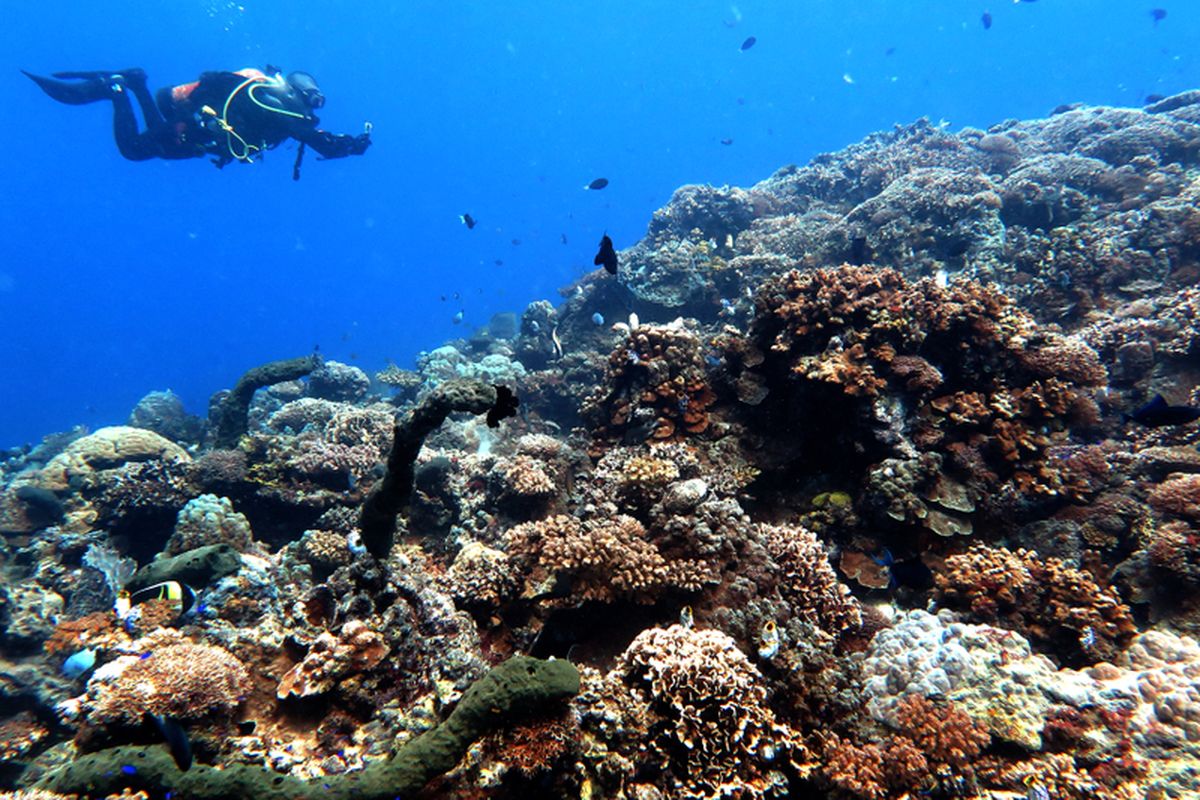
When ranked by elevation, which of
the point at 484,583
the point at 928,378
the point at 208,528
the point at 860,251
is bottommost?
the point at 484,583

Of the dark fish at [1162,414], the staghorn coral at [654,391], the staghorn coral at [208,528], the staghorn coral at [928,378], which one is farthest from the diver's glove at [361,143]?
the dark fish at [1162,414]

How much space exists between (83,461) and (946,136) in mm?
29485

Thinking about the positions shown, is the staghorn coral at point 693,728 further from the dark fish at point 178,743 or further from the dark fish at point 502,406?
the dark fish at point 178,743

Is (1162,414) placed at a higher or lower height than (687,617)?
higher

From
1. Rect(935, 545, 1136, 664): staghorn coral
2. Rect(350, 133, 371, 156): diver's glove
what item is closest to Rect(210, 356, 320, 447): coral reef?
Rect(350, 133, 371, 156): diver's glove

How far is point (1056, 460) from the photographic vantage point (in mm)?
6355

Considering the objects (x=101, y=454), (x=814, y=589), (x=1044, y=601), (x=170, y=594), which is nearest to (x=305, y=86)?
(x=101, y=454)

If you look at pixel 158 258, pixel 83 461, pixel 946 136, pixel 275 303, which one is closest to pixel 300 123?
→ pixel 83 461

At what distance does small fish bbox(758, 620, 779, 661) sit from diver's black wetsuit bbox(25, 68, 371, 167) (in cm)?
1712

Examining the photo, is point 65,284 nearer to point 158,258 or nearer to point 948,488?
point 158,258

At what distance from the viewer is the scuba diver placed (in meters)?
15.1

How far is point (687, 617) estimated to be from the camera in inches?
173

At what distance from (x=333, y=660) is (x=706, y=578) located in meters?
3.09

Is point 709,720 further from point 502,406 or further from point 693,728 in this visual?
point 502,406
